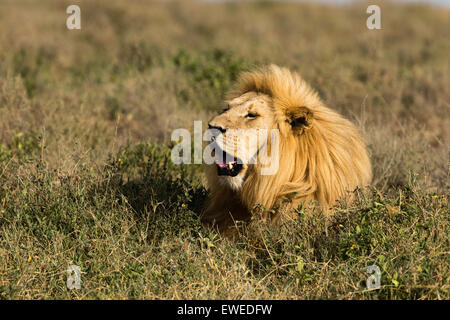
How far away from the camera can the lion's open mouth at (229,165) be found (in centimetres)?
353

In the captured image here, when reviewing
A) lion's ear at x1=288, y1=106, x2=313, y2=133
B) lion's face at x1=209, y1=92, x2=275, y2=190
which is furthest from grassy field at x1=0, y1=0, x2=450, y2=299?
lion's ear at x1=288, y1=106, x2=313, y2=133

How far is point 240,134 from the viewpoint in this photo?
3475mm

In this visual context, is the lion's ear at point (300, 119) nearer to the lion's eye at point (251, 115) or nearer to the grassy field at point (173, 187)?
the lion's eye at point (251, 115)

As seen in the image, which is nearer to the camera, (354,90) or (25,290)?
(25,290)

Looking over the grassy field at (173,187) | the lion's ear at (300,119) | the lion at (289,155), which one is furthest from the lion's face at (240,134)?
the grassy field at (173,187)

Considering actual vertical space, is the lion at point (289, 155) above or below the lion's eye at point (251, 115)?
below

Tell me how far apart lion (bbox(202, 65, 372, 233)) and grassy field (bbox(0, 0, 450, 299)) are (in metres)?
0.17

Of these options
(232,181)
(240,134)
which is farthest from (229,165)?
(240,134)

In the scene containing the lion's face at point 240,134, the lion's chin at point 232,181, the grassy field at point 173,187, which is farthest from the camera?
the lion's chin at point 232,181

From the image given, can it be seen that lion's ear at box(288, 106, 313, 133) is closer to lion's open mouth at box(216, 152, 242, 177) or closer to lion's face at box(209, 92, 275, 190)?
lion's face at box(209, 92, 275, 190)

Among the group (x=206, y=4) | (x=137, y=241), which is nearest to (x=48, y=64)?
(x=137, y=241)
